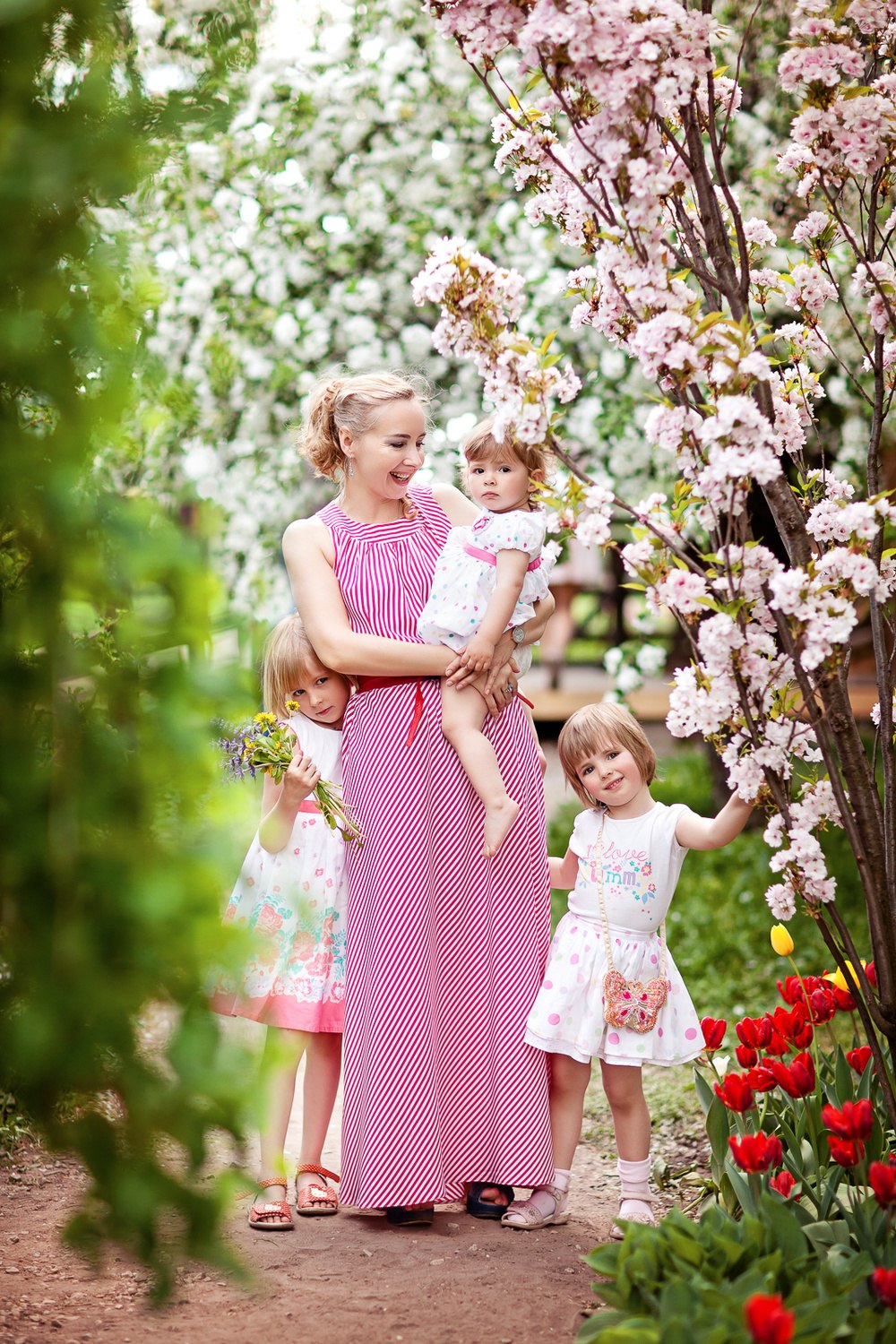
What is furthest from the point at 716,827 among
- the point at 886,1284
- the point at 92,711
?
the point at 92,711

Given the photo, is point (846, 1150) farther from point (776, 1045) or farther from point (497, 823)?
point (497, 823)

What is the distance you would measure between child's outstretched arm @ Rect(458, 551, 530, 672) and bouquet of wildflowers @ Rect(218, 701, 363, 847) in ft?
1.48

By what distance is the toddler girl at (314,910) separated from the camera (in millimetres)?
3465

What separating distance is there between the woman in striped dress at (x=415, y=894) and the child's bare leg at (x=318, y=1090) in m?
0.18

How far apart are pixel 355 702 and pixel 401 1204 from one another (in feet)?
3.89

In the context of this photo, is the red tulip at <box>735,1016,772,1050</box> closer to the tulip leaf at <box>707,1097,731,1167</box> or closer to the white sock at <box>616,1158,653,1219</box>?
the tulip leaf at <box>707,1097,731,1167</box>

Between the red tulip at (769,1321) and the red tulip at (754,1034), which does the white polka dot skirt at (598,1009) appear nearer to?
the red tulip at (754,1034)

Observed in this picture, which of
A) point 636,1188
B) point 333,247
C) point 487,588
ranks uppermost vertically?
→ point 333,247

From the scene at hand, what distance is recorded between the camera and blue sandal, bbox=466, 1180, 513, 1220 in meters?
3.37

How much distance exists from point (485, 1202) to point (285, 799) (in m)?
1.08

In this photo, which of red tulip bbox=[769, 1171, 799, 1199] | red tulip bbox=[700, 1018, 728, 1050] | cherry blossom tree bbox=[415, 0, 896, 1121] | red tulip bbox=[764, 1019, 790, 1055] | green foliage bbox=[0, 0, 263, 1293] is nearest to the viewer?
green foliage bbox=[0, 0, 263, 1293]

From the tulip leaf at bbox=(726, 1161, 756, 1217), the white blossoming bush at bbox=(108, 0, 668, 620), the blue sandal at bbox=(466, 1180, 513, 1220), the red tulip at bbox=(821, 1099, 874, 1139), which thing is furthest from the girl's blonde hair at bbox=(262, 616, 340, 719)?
the white blossoming bush at bbox=(108, 0, 668, 620)

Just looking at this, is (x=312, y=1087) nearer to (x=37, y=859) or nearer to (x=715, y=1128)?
(x=715, y=1128)

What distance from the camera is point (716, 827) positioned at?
3025 millimetres
